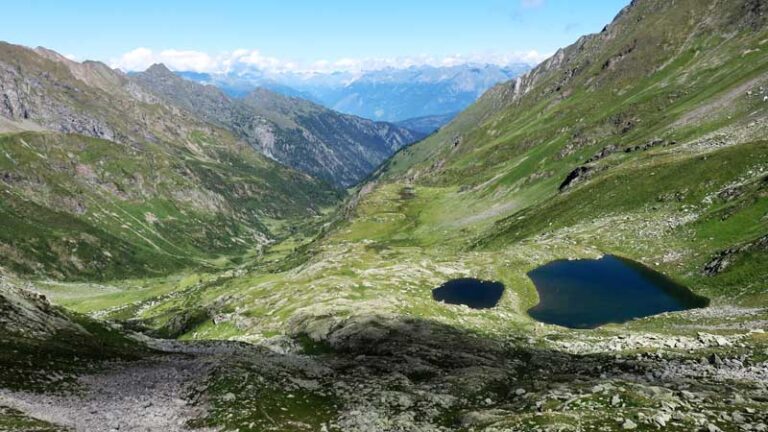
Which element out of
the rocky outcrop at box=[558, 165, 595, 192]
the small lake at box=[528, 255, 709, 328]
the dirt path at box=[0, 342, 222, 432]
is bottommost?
the small lake at box=[528, 255, 709, 328]

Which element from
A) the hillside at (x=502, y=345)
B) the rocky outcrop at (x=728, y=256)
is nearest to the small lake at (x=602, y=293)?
the hillside at (x=502, y=345)

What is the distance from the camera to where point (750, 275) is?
71.6 metres

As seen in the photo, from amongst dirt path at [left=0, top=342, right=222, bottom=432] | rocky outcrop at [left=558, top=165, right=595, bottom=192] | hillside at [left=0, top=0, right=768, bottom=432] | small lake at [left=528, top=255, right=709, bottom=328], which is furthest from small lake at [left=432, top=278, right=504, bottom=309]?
rocky outcrop at [left=558, top=165, right=595, bottom=192]

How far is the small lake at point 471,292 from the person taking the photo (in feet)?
287

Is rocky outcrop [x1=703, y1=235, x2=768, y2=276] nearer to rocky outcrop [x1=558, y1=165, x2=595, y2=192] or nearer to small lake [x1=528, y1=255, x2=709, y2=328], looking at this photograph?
small lake [x1=528, y1=255, x2=709, y2=328]

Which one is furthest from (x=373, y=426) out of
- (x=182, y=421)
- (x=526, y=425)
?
(x=182, y=421)

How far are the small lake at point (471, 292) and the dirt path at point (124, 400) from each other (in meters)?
48.0

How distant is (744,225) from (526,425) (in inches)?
3020

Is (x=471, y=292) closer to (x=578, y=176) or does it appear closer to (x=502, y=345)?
(x=502, y=345)

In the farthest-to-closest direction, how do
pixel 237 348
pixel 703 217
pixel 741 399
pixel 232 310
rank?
pixel 232 310, pixel 703 217, pixel 237 348, pixel 741 399

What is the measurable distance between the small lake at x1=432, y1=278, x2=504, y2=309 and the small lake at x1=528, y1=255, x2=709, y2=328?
6852 millimetres

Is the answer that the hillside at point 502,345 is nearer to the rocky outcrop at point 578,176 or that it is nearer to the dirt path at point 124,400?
the dirt path at point 124,400

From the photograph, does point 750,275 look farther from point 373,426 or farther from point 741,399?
point 373,426

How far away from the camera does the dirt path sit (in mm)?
35219
